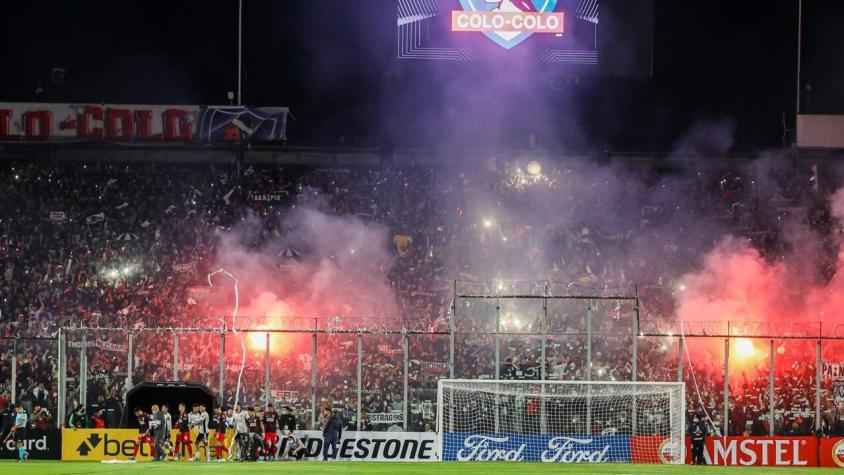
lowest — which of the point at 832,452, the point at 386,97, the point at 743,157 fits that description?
the point at 832,452

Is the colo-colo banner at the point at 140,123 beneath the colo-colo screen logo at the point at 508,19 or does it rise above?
beneath

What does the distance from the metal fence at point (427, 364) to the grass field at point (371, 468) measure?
9.17 feet

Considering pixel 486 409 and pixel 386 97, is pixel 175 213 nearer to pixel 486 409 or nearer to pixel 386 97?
pixel 386 97

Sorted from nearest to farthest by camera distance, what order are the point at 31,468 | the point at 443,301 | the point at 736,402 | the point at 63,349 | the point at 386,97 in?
1. the point at 31,468
2. the point at 63,349
3. the point at 736,402
4. the point at 443,301
5. the point at 386,97

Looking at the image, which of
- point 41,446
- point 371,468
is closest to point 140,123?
point 41,446

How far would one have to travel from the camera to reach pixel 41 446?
2589 cm

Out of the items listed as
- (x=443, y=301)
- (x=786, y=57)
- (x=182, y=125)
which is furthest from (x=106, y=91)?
(x=786, y=57)

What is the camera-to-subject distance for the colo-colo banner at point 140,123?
37.0 m

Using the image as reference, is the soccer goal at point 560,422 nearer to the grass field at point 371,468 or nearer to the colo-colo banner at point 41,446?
the grass field at point 371,468

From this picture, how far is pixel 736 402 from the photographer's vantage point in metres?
27.1

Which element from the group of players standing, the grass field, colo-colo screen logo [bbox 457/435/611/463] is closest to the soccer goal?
colo-colo screen logo [bbox 457/435/611/463]

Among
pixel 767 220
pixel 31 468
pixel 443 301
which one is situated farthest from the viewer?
pixel 767 220

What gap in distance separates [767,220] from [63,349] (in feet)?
72.4

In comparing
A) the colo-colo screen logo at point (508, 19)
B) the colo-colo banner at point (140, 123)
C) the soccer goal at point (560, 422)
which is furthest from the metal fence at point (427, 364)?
the colo-colo screen logo at point (508, 19)
